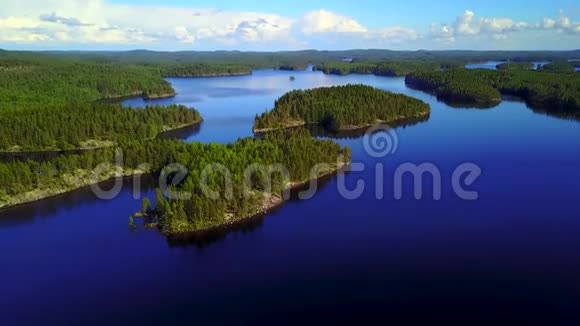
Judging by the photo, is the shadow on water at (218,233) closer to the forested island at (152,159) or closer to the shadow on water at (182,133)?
the forested island at (152,159)

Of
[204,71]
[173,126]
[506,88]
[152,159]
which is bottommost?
[152,159]

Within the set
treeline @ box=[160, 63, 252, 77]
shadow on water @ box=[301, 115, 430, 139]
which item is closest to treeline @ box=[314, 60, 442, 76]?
treeline @ box=[160, 63, 252, 77]

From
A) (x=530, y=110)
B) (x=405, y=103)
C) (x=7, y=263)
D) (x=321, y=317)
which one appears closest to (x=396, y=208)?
(x=321, y=317)

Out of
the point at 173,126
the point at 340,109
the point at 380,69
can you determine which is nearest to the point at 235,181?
the point at 173,126

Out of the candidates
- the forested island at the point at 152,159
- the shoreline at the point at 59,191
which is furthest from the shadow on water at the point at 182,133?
the shoreline at the point at 59,191

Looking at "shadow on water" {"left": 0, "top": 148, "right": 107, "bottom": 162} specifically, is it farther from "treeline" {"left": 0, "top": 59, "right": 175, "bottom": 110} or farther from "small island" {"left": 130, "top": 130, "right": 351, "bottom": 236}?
"treeline" {"left": 0, "top": 59, "right": 175, "bottom": 110}

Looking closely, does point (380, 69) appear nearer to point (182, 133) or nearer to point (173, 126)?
point (173, 126)

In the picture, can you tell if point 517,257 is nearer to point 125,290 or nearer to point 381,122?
point 125,290
